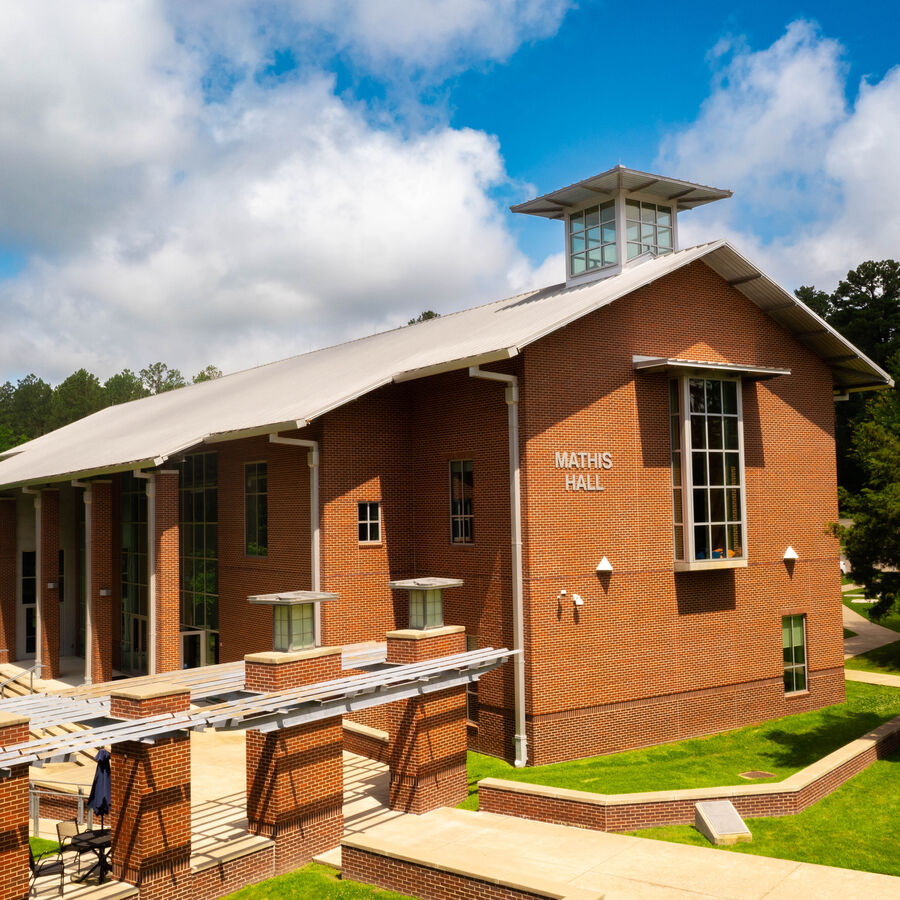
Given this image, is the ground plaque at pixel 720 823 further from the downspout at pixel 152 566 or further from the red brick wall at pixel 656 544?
the downspout at pixel 152 566

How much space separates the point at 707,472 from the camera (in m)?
20.6

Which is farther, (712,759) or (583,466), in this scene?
(583,466)

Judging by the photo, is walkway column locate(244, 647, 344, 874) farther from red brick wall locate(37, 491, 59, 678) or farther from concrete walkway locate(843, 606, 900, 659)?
concrete walkway locate(843, 606, 900, 659)

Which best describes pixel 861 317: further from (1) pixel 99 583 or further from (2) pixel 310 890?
(2) pixel 310 890

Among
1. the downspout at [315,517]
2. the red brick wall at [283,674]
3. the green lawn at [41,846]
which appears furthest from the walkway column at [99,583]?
the red brick wall at [283,674]

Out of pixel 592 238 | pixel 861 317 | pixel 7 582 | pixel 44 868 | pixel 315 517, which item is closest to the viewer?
pixel 44 868

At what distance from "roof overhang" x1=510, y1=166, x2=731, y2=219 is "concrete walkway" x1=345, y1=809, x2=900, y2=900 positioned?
48.8ft

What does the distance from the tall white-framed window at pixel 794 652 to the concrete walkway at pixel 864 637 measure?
7958 mm

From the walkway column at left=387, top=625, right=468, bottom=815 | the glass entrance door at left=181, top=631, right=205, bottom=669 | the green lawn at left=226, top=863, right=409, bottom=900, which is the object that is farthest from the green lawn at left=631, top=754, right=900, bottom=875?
the glass entrance door at left=181, top=631, right=205, bottom=669

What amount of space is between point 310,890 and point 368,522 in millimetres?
8874

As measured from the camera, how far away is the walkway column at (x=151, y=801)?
11.7 meters

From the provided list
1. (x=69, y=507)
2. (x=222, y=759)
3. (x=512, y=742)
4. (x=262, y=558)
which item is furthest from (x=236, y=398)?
(x=512, y=742)

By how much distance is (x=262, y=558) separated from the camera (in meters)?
22.3

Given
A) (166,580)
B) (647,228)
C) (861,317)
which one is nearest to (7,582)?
(166,580)
